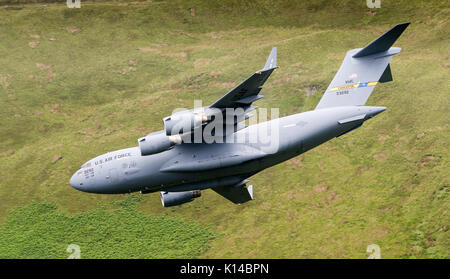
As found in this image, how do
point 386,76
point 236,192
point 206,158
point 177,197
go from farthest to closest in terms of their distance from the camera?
point 236,192 → point 177,197 → point 386,76 → point 206,158

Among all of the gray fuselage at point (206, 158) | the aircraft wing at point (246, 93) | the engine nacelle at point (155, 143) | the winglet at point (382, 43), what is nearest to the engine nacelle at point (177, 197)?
the gray fuselage at point (206, 158)

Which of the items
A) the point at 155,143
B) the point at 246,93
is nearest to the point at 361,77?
the point at 246,93

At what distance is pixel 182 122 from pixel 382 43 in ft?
29.6

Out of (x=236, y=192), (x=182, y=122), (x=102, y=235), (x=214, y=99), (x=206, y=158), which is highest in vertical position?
(x=214, y=99)

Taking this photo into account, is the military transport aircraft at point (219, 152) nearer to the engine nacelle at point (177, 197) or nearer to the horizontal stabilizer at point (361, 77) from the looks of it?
the horizontal stabilizer at point (361, 77)

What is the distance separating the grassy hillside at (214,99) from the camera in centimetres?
2784

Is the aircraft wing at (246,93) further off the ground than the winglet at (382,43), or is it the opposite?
the winglet at (382,43)

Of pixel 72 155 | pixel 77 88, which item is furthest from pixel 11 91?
pixel 72 155

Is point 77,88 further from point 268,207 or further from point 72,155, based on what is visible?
point 268,207

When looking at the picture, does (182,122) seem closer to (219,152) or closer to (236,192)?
(219,152)

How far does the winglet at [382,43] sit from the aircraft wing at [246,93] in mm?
5336

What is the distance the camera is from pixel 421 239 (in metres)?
25.9

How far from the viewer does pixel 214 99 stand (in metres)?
38.6

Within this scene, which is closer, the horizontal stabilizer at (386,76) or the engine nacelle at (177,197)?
the horizontal stabilizer at (386,76)
